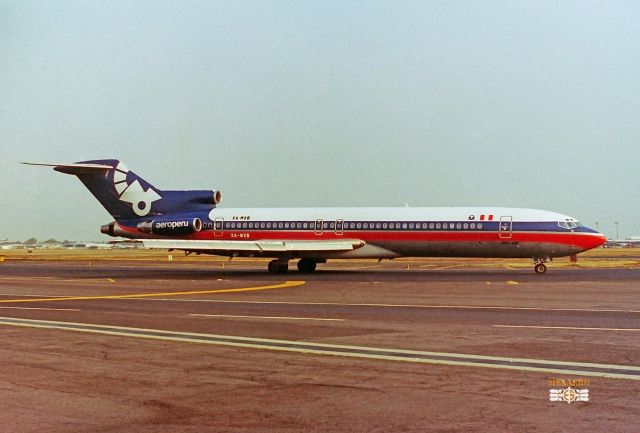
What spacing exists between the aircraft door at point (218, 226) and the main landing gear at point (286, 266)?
12.1 ft

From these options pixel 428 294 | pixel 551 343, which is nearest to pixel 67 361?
pixel 551 343

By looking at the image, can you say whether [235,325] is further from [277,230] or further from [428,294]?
[277,230]

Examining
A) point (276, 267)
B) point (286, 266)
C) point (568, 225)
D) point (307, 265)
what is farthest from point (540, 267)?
point (276, 267)

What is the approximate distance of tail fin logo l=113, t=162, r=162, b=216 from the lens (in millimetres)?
40656

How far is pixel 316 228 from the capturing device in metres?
37.3

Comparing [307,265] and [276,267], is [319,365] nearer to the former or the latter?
[276,267]

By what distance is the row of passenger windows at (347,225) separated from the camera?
34375mm

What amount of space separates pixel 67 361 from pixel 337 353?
391 centimetres

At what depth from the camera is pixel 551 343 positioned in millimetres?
11453

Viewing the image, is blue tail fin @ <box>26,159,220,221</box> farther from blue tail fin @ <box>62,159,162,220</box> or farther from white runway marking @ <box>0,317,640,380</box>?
white runway marking @ <box>0,317,640,380</box>

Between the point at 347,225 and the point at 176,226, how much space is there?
986cm

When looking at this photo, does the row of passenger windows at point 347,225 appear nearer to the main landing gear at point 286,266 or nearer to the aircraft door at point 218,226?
the aircraft door at point 218,226

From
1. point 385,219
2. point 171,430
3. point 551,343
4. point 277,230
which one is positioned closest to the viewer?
point 171,430

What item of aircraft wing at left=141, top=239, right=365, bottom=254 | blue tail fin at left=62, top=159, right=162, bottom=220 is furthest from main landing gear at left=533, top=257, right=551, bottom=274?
blue tail fin at left=62, top=159, right=162, bottom=220
